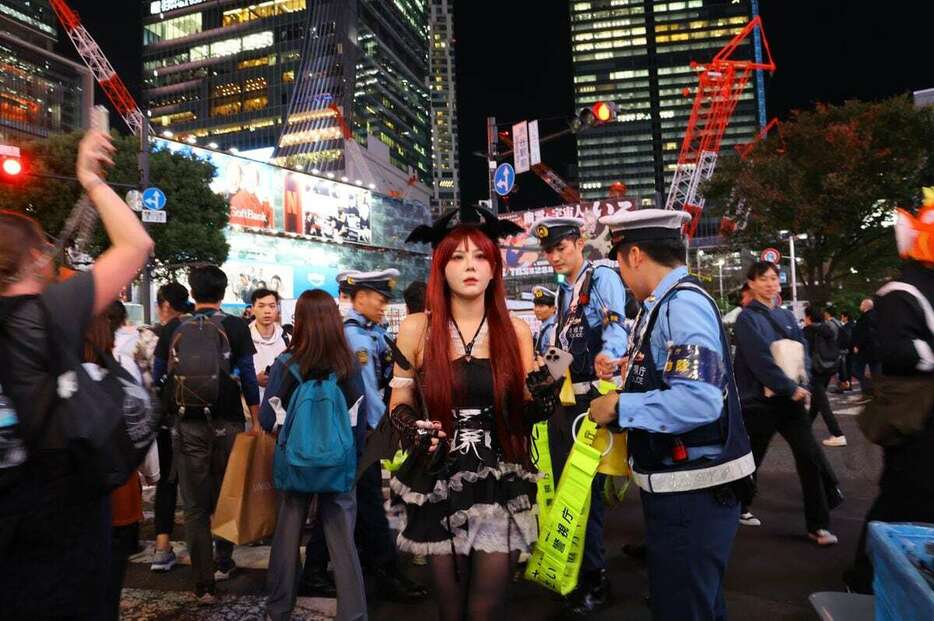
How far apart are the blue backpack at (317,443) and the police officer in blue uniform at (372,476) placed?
2.06ft

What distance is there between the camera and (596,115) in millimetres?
12492

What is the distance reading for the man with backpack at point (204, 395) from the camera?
13.9ft

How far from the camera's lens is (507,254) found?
24.6m

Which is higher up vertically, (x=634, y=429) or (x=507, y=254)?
(x=507, y=254)

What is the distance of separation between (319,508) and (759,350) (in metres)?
3.54

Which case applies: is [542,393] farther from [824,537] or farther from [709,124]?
[709,124]

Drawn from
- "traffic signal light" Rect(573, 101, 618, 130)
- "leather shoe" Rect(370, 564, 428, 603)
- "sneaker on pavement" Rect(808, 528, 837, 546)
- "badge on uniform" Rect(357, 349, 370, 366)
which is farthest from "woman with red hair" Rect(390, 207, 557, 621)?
"traffic signal light" Rect(573, 101, 618, 130)

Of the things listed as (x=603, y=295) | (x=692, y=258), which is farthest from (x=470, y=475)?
(x=692, y=258)

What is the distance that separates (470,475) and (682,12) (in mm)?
221056

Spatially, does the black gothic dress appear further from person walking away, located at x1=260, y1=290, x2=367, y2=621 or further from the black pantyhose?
person walking away, located at x1=260, y1=290, x2=367, y2=621

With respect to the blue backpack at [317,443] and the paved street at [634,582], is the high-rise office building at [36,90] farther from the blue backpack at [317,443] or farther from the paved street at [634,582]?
the blue backpack at [317,443]

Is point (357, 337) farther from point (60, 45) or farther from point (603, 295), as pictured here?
point (60, 45)

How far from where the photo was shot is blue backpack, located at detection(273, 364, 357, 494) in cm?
345

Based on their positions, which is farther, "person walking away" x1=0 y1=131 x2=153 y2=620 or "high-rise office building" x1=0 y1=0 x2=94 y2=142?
"high-rise office building" x1=0 y1=0 x2=94 y2=142
